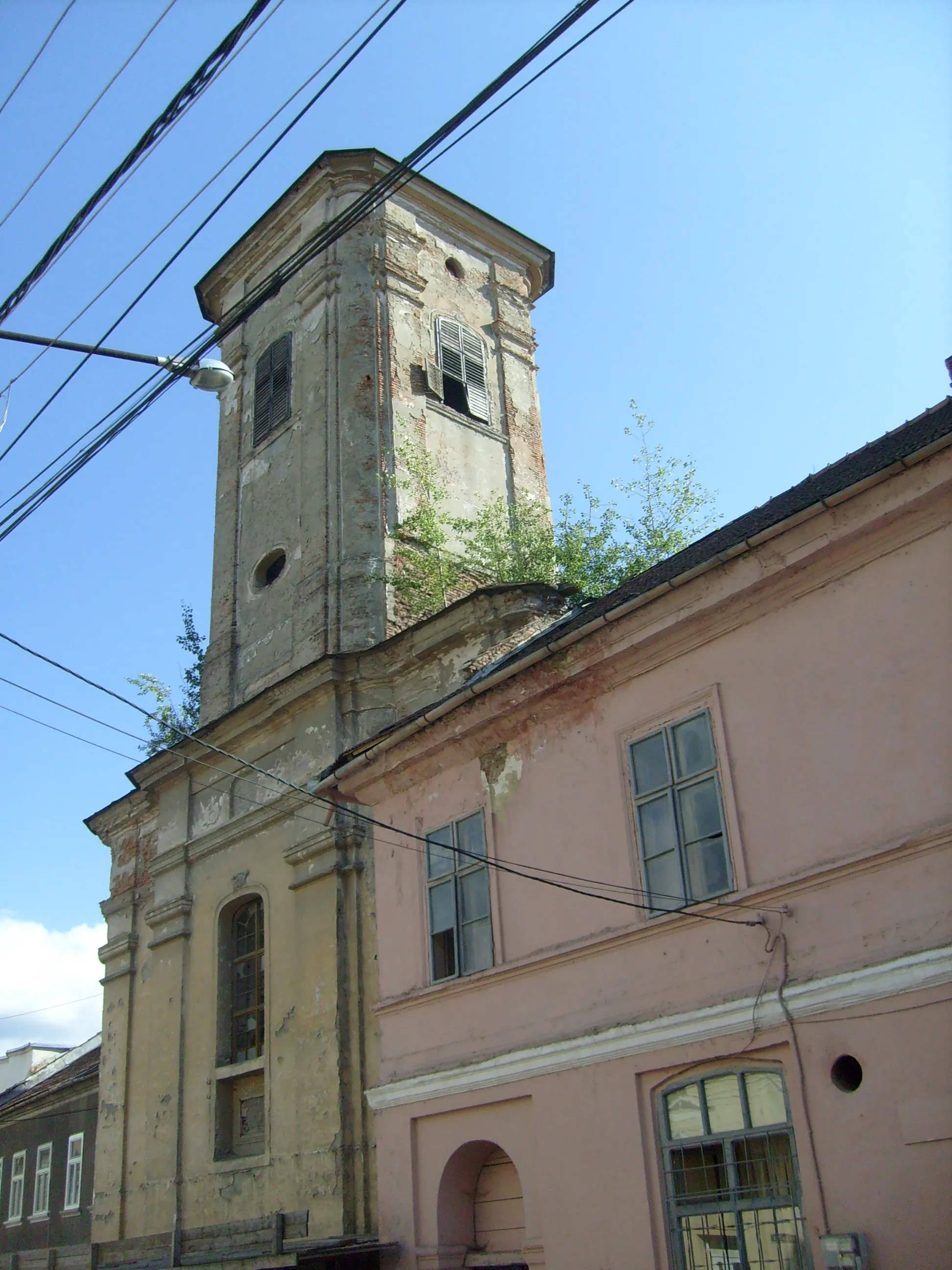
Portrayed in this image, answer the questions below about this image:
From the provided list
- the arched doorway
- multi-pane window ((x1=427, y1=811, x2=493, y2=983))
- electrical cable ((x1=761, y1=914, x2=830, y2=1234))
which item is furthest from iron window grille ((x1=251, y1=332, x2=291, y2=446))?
electrical cable ((x1=761, y1=914, x2=830, y2=1234))

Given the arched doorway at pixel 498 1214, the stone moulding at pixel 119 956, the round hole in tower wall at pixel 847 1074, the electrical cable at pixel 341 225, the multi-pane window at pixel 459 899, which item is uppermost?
the electrical cable at pixel 341 225

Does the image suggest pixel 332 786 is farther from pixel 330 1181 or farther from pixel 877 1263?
pixel 877 1263

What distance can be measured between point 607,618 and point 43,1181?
794 inches

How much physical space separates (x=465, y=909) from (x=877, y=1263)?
493 centimetres

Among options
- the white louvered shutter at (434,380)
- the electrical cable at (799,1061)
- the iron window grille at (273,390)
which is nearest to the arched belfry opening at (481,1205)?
the electrical cable at (799,1061)

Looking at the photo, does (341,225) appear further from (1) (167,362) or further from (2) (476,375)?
(2) (476,375)

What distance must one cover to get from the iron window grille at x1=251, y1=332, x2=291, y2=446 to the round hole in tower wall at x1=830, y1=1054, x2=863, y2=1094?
51.5ft

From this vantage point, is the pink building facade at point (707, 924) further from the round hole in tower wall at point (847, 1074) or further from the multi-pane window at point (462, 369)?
the multi-pane window at point (462, 369)

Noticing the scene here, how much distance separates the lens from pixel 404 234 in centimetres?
2233

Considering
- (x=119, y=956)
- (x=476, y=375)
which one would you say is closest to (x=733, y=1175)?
(x=119, y=956)

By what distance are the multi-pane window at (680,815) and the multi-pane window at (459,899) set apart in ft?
5.67

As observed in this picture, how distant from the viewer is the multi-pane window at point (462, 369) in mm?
21688

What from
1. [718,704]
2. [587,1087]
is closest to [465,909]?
[587,1087]

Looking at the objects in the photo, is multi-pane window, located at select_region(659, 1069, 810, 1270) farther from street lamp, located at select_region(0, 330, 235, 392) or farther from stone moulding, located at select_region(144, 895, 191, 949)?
stone moulding, located at select_region(144, 895, 191, 949)
